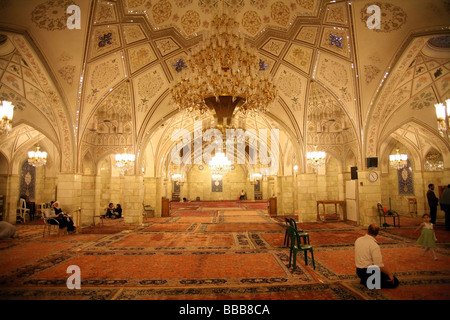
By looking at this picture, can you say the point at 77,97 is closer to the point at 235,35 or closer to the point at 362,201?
the point at 235,35

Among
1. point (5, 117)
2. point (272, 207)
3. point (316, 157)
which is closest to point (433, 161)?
point (316, 157)

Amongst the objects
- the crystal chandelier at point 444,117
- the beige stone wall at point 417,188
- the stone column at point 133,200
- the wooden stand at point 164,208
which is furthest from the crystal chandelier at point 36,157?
the beige stone wall at point 417,188

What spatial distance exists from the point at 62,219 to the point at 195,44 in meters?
6.55

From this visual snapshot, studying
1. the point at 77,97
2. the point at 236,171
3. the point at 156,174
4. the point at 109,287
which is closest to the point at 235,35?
the point at 109,287

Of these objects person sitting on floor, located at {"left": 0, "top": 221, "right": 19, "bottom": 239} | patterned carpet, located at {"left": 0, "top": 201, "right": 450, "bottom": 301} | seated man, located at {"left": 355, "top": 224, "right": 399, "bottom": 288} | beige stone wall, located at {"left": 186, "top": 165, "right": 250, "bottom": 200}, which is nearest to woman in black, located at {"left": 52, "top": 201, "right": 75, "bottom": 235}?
patterned carpet, located at {"left": 0, "top": 201, "right": 450, "bottom": 301}

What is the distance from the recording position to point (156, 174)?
13523 mm

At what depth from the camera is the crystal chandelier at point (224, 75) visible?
16.9 feet

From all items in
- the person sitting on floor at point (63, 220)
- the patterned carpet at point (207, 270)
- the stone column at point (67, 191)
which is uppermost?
Result: the stone column at point (67, 191)

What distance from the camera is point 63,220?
771 centimetres

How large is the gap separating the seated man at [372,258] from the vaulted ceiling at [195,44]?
473 centimetres

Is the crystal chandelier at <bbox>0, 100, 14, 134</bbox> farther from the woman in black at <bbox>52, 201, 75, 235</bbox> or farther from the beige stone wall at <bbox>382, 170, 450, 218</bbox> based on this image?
the beige stone wall at <bbox>382, 170, 450, 218</bbox>

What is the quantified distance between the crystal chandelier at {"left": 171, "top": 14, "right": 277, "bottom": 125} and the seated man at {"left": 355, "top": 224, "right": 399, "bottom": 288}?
3.46m

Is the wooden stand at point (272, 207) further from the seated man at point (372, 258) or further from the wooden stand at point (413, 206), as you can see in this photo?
the seated man at point (372, 258)

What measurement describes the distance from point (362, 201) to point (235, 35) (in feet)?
23.0
